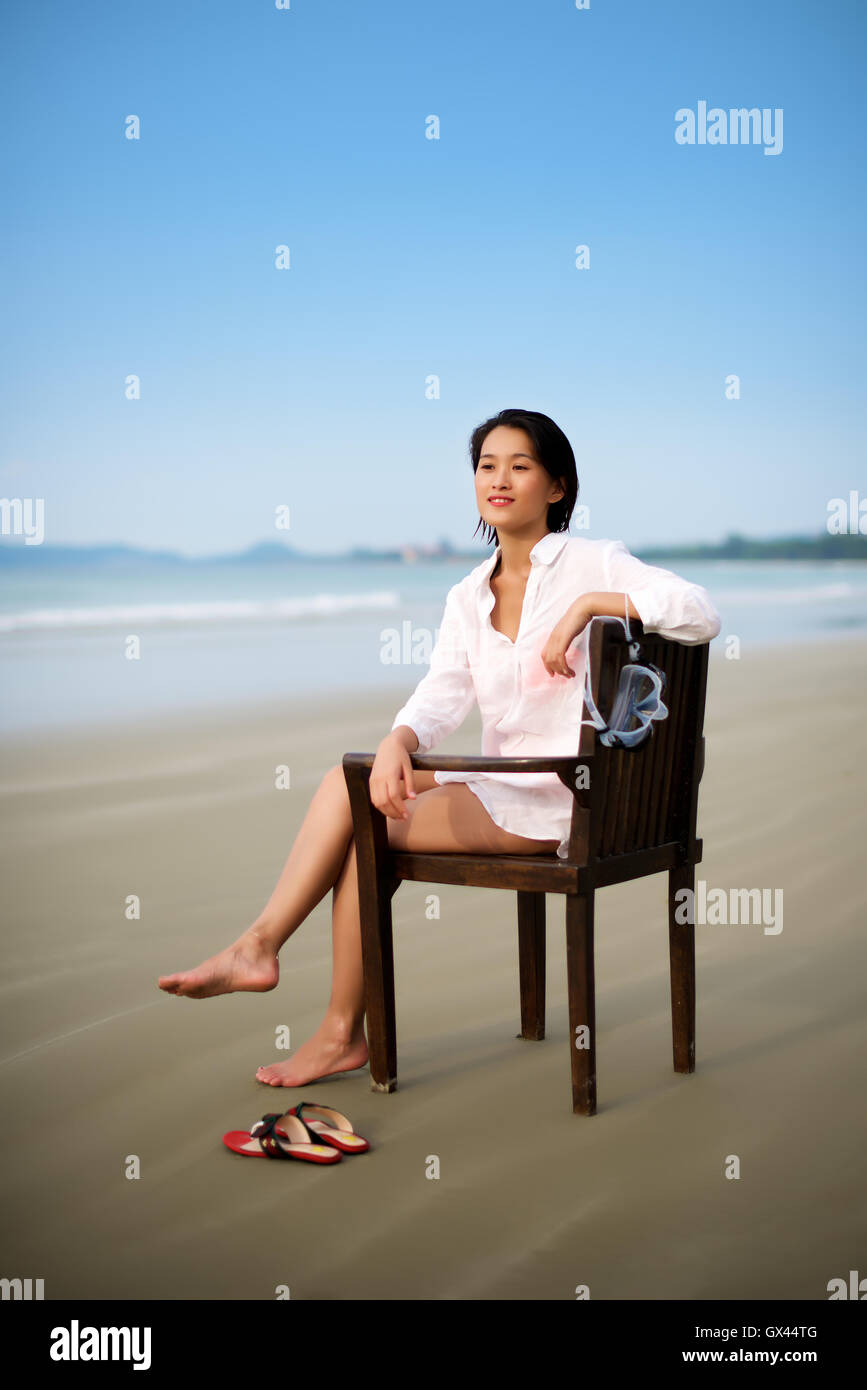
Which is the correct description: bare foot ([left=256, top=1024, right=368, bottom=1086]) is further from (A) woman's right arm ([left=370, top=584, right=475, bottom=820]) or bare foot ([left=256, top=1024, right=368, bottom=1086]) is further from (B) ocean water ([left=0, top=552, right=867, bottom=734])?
(B) ocean water ([left=0, top=552, right=867, bottom=734])

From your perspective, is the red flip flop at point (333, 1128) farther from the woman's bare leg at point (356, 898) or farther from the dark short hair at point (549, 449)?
the dark short hair at point (549, 449)

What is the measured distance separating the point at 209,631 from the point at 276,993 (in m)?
14.0

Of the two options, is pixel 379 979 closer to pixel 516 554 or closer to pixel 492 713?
pixel 492 713

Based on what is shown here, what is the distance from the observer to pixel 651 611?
8.80ft

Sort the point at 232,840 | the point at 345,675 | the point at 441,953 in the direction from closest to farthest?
the point at 441,953 → the point at 232,840 → the point at 345,675

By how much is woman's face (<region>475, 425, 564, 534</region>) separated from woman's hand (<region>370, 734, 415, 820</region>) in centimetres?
62

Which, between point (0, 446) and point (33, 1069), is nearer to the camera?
point (33, 1069)

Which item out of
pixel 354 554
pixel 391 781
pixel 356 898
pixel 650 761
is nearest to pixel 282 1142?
pixel 356 898

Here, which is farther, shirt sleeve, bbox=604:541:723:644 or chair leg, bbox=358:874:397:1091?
chair leg, bbox=358:874:397:1091

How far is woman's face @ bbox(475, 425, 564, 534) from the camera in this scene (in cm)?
304

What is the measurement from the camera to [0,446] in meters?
30.9

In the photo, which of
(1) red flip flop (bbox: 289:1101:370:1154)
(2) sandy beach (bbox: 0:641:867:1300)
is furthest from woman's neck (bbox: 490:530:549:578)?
(1) red flip flop (bbox: 289:1101:370:1154)

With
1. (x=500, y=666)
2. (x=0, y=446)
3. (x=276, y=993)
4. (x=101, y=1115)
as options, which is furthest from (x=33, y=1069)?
(x=0, y=446)
